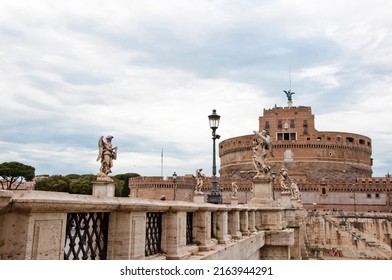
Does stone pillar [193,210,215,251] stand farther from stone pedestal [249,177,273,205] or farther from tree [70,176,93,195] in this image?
tree [70,176,93,195]

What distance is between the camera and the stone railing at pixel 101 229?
3.04m

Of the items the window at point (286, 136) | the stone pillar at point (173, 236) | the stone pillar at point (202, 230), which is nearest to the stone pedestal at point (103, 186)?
the stone pillar at point (202, 230)

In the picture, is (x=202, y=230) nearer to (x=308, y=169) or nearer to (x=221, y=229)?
(x=221, y=229)

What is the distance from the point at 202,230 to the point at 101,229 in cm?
282

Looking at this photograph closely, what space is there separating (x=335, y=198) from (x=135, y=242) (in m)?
69.4

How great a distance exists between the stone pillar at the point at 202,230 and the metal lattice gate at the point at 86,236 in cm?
264

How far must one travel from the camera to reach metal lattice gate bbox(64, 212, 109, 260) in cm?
376

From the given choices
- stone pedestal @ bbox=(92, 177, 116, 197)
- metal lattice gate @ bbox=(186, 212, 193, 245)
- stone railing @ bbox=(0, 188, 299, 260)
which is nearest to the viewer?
stone railing @ bbox=(0, 188, 299, 260)

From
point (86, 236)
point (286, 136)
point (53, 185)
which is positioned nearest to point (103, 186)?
point (86, 236)

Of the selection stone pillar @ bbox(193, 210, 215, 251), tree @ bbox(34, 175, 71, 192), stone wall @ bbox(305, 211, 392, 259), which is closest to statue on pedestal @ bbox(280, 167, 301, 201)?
stone wall @ bbox(305, 211, 392, 259)

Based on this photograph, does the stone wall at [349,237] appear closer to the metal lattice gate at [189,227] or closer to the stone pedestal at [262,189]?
the stone pedestal at [262,189]

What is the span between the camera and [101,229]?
14.2 feet

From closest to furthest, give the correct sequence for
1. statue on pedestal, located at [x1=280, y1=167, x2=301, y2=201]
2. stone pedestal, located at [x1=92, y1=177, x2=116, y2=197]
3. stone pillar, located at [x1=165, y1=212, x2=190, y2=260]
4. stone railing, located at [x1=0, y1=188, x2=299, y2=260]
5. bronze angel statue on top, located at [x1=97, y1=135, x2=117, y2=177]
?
stone railing, located at [x1=0, y1=188, x2=299, y2=260], stone pillar, located at [x1=165, y1=212, x2=190, y2=260], stone pedestal, located at [x1=92, y1=177, x2=116, y2=197], bronze angel statue on top, located at [x1=97, y1=135, x2=117, y2=177], statue on pedestal, located at [x1=280, y1=167, x2=301, y2=201]
